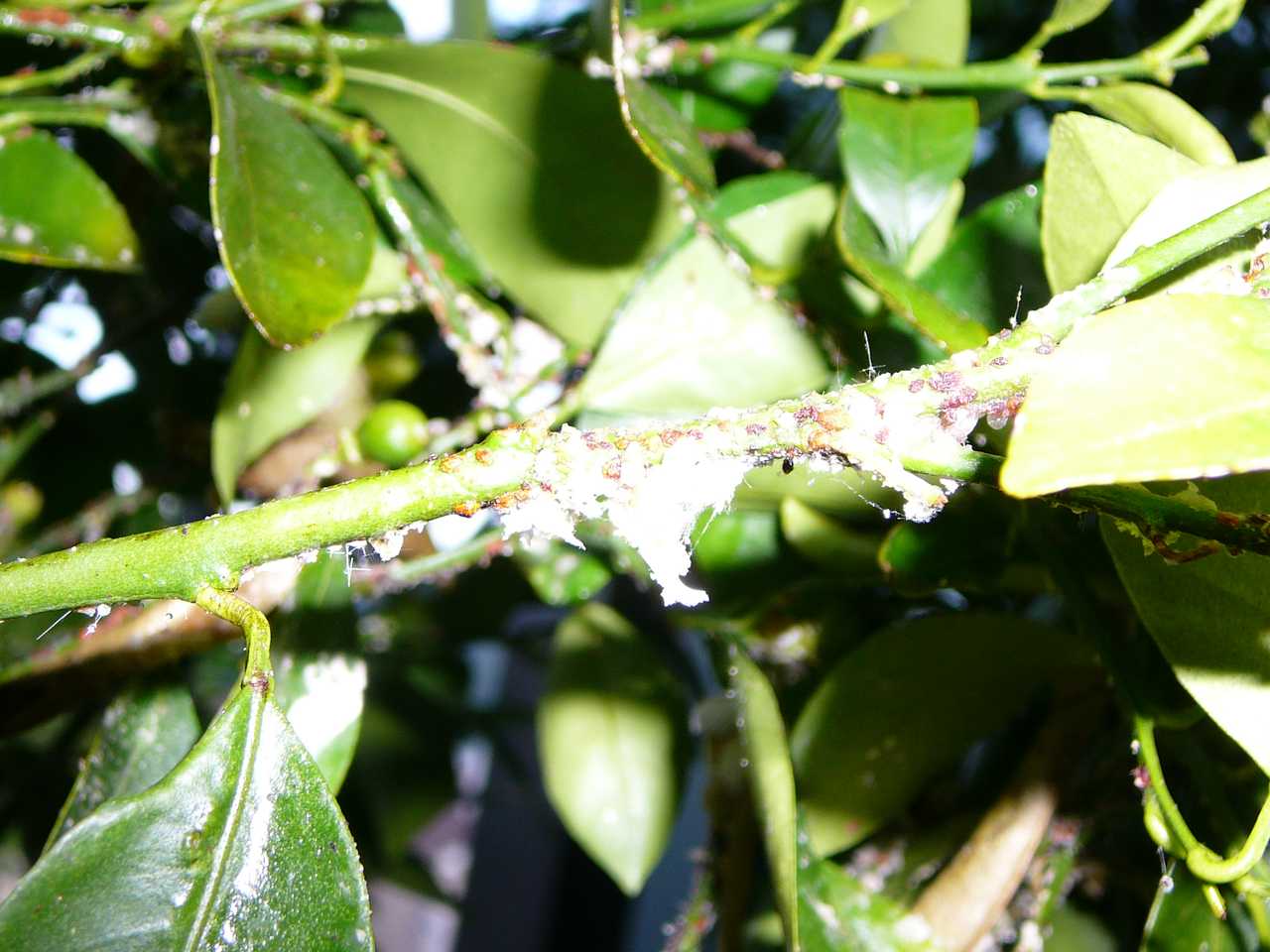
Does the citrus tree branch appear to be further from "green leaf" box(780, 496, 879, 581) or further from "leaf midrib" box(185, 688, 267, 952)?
"green leaf" box(780, 496, 879, 581)

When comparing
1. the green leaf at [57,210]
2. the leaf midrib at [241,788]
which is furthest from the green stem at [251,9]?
the leaf midrib at [241,788]

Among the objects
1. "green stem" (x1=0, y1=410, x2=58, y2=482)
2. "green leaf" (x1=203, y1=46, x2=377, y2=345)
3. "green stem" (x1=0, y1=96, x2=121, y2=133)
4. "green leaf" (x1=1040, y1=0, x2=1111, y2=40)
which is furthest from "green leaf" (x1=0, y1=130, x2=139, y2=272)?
"green leaf" (x1=1040, y1=0, x2=1111, y2=40)

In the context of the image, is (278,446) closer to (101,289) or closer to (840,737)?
(101,289)

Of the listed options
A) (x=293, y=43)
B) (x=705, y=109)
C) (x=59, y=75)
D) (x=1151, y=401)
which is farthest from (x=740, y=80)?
(x=1151, y=401)

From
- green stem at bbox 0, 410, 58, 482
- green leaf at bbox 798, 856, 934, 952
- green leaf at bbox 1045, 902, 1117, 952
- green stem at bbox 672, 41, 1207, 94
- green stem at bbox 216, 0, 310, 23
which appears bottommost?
green leaf at bbox 1045, 902, 1117, 952

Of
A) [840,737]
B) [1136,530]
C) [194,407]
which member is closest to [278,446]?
[194,407]

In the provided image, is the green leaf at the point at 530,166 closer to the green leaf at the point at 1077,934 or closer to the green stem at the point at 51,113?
the green stem at the point at 51,113
